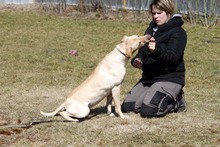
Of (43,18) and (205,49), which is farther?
(43,18)

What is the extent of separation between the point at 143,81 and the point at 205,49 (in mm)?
6026

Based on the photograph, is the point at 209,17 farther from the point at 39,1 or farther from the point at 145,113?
the point at 145,113

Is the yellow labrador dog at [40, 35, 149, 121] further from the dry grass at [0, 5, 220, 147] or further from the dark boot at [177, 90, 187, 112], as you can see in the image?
the dark boot at [177, 90, 187, 112]

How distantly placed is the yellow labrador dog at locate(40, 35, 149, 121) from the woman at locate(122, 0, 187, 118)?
265 millimetres

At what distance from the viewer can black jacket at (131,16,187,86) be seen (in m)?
5.38

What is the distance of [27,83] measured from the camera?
749 cm

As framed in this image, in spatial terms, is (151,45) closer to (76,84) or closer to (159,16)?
(159,16)

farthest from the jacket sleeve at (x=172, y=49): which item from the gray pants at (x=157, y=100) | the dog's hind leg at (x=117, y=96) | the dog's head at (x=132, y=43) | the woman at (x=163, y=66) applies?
the dog's hind leg at (x=117, y=96)

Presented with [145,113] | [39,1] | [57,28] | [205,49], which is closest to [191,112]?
[145,113]

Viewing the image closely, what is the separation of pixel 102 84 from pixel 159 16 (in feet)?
3.51

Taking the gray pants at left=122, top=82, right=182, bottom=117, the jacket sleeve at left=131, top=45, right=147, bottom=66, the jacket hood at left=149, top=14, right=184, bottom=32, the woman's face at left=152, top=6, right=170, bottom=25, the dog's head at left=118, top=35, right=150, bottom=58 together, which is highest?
the woman's face at left=152, top=6, right=170, bottom=25

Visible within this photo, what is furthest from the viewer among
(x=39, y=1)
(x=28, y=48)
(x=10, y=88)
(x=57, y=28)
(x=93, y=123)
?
(x=39, y=1)

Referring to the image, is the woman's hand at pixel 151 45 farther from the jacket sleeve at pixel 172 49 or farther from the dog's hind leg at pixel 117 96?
the dog's hind leg at pixel 117 96

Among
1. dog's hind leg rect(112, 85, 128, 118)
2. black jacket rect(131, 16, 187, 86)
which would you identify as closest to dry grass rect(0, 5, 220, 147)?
dog's hind leg rect(112, 85, 128, 118)
